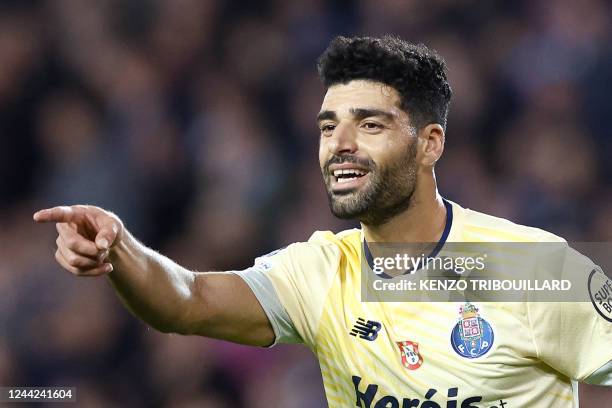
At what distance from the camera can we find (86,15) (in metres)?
6.14

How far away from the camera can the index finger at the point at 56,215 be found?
256 centimetres

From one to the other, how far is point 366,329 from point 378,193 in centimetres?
49

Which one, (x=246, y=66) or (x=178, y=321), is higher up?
(x=246, y=66)

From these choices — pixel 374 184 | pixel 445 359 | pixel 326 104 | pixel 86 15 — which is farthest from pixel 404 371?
pixel 86 15

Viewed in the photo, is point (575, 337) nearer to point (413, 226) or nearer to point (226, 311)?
point (413, 226)

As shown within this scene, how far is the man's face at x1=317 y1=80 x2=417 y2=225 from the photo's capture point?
135 inches

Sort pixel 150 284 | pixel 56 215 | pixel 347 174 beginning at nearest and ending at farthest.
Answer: pixel 56 215, pixel 150 284, pixel 347 174

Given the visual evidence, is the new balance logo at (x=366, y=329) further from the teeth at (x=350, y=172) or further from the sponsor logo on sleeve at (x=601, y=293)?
the sponsor logo on sleeve at (x=601, y=293)

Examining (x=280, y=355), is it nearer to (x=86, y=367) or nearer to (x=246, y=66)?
(x=86, y=367)

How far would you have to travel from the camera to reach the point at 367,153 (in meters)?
3.45

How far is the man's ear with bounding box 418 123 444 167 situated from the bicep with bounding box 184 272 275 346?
862mm

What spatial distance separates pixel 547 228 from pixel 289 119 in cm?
177

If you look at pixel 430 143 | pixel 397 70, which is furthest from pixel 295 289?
pixel 397 70

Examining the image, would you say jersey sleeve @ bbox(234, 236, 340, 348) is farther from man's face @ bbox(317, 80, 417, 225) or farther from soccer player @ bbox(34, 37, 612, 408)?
man's face @ bbox(317, 80, 417, 225)
